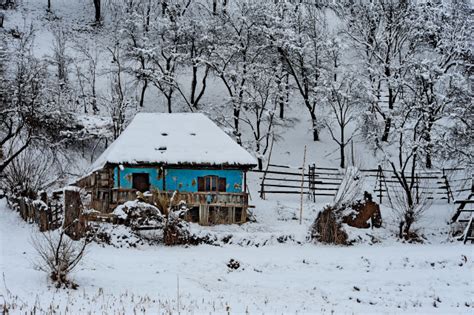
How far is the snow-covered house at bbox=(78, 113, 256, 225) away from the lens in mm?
22000

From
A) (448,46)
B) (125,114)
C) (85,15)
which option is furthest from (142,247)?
(85,15)

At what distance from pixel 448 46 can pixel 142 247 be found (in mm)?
25018

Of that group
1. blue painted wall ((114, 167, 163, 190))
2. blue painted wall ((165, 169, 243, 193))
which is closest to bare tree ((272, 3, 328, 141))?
blue painted wall ((165, 169, 243, 193))

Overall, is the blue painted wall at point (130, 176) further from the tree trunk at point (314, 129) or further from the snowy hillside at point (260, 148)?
the tree trunk at point (314, 129)

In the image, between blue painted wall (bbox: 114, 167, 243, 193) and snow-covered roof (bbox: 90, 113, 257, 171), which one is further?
blue painted wall (bbox: 114, 167, 243, 193)

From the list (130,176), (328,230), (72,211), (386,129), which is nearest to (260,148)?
(386,129)

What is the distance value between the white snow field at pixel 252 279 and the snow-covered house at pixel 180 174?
14.0ft

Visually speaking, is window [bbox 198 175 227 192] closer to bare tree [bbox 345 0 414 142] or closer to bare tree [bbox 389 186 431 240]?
bare tree [bbox 389 186 431 240]

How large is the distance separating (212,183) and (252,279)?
918cm

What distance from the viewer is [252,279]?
557 inches

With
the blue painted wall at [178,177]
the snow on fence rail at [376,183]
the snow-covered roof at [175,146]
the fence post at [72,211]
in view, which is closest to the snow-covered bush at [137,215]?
the fence post at [72,211]

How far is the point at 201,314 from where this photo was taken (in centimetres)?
1031

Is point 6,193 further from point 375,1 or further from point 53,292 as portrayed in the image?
point 375,1

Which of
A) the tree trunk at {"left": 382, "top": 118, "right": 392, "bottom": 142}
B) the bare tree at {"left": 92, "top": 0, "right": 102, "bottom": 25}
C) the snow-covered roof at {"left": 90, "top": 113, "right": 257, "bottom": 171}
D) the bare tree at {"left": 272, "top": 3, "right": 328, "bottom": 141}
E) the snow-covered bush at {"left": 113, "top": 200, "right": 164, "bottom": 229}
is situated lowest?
the snow-covered bush at {"left": 113, "top": 200, "right": 164, "bottom": 229}
